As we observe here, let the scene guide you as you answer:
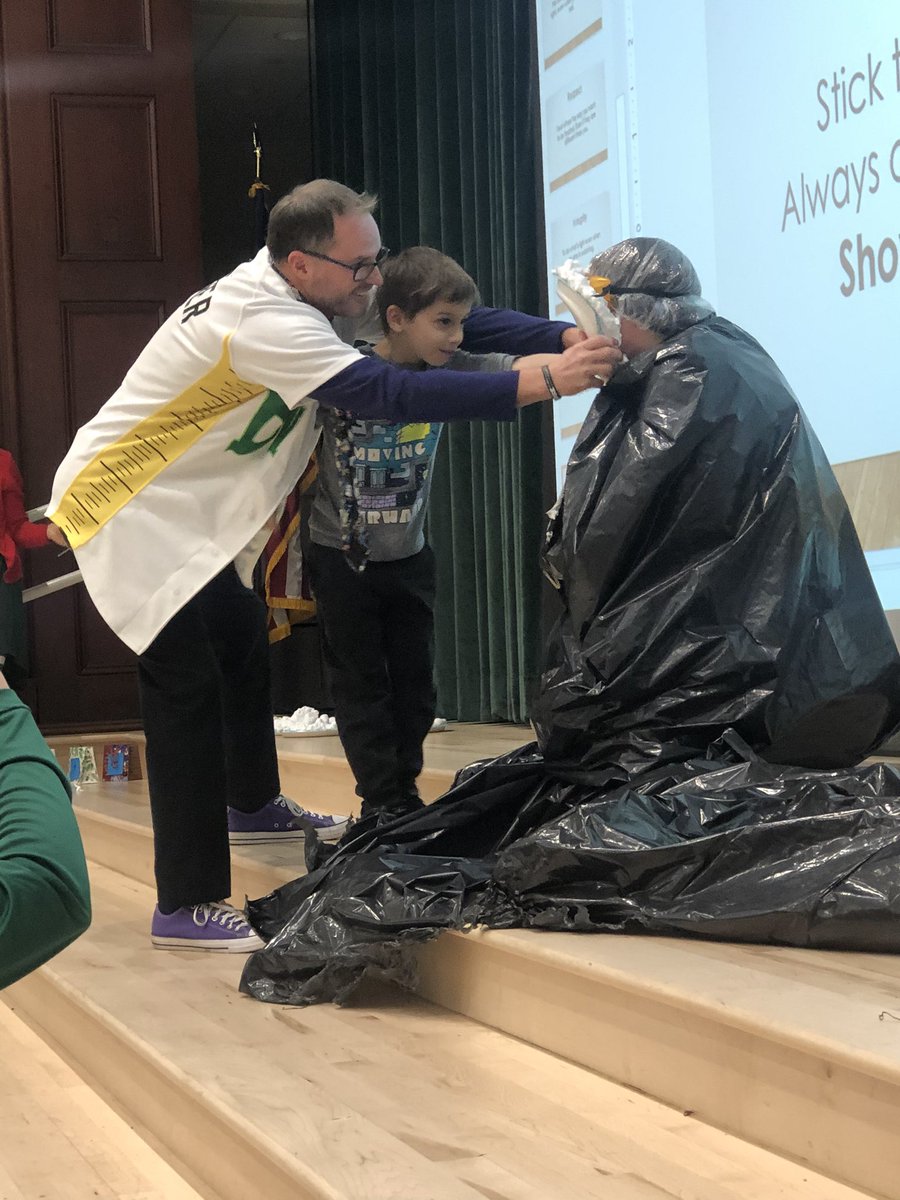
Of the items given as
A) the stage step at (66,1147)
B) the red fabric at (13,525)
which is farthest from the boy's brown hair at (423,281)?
the red fabric at (13,525)

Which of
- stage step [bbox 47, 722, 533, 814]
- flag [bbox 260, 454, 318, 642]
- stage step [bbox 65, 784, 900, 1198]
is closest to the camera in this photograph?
stage step [bbox 65, 784, 900, 1198]

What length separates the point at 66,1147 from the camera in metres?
1.81

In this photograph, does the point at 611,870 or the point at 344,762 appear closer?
the point at 611,870

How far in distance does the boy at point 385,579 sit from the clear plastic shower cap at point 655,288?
219 millimetres

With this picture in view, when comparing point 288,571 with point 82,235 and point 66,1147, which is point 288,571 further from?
point 82,235

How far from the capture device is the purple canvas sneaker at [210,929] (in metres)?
2.19

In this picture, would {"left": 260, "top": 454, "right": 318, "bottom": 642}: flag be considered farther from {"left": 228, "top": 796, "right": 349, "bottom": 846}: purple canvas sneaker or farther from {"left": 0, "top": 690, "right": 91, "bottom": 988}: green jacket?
{"left": 0, "top": 690, "right": 91, "bottom": 988}: green jacket

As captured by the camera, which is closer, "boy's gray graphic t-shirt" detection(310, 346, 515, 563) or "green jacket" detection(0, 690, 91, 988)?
"green jacket" detection(0, 690, 91, 988)

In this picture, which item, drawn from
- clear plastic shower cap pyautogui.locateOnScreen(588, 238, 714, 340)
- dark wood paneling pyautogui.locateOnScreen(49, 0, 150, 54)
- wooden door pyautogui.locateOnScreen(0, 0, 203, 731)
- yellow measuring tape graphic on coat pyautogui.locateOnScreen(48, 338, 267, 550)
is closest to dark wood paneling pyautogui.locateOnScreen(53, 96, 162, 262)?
wooden door pyautogui.locateOnScreen(0, 0, 203, 731)

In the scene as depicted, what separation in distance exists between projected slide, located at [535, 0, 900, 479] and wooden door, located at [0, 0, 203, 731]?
2.22 meters

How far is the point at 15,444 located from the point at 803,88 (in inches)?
133

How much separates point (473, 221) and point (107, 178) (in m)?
1.60

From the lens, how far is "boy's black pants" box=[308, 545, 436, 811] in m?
2.34

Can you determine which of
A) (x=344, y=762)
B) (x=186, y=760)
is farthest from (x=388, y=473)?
(x=344, y=762)
